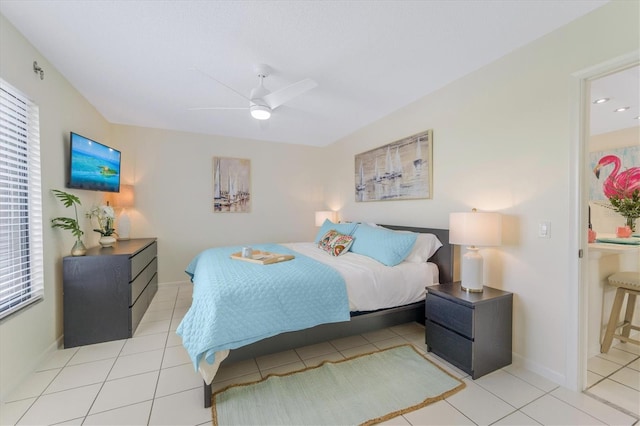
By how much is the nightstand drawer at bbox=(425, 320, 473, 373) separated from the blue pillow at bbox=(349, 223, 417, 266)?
2.14 ft

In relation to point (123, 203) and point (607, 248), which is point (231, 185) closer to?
point (123, 203)

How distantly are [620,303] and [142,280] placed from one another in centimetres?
476

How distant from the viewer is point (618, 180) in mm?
3510

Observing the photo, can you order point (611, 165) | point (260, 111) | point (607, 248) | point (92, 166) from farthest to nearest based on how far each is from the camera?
1. point (611, 165)
2. point (92, 166)
3. point (260, 111)
4. point (607, 248)

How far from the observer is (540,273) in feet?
6.92

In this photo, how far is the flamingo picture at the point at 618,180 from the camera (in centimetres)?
334

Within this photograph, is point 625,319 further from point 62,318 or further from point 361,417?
point 62,318

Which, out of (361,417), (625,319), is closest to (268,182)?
(361,417)

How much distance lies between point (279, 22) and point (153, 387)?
8.93 ft

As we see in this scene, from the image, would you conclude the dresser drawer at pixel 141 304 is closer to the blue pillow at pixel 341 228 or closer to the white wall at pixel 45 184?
the white wall at pixel 45 184

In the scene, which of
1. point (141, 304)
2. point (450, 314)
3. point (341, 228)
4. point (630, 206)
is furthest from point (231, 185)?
point (630, 206)

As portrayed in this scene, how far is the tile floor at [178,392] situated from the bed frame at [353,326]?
172 millimetres

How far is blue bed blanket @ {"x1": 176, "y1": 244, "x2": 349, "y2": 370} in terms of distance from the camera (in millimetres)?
1735

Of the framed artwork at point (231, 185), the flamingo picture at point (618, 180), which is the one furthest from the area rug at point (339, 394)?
the flamingo picture at point (618, 180)
